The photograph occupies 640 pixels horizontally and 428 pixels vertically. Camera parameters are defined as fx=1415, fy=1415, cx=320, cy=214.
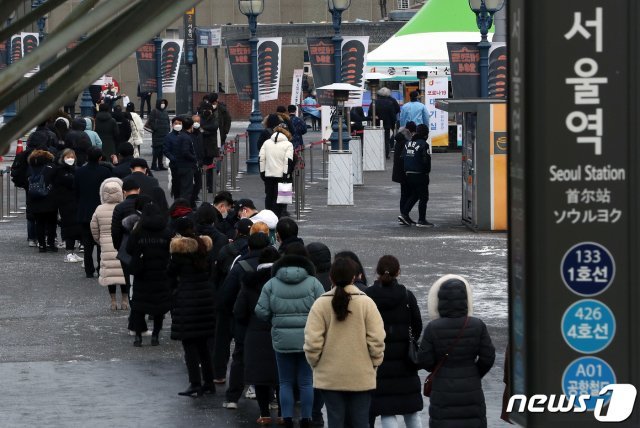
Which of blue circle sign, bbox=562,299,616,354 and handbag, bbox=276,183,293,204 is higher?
blue circle sign, bbox=562,299,616,354

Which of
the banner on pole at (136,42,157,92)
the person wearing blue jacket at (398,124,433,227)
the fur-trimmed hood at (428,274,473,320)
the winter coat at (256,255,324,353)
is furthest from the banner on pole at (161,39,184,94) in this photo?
the fur-trimmed hood at (428,274,473,320)

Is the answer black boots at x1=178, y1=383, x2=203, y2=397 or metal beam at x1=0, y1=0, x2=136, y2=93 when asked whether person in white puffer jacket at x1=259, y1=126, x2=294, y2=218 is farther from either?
metal beam at x1=0, y1=0, x2=136, y2=93

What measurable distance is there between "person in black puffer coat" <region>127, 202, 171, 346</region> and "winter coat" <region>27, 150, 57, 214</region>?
6.75m

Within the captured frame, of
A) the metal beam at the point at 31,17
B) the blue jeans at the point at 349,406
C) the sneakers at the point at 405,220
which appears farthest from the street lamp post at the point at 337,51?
the metal beam at the point at 31,17

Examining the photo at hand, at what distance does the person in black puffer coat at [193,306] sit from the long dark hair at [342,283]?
2.75 m

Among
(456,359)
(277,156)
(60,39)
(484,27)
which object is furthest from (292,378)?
(484,27)

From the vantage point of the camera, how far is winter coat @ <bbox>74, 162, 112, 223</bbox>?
17.8m

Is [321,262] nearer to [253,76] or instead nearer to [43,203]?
[43,203]

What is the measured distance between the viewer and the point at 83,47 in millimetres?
2764

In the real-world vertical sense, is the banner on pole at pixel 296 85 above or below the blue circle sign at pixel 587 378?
above

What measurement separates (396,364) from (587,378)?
14.5 feet

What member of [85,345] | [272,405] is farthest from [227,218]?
[272,405]

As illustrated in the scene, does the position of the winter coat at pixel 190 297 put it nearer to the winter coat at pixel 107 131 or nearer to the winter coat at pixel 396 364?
the winter coat at pixel 396 364

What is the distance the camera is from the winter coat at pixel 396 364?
347 inches
